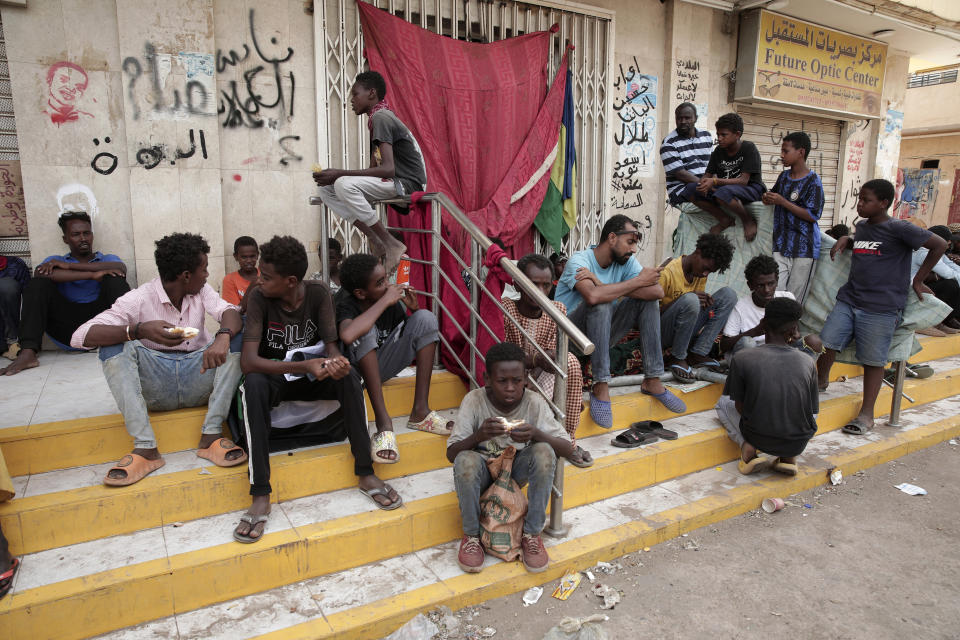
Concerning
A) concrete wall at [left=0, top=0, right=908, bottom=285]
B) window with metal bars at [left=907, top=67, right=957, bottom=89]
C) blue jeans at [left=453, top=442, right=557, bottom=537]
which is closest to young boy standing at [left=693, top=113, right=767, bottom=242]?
blue jeans at [left=453, top=442, right=557, bottom=537]

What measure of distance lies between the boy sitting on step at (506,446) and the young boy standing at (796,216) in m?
3.21

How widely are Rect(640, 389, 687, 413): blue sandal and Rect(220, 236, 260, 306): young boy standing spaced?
123 inches

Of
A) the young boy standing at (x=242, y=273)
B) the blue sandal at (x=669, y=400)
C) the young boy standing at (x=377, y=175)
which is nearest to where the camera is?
the young boy standing at (x=377, y=175)

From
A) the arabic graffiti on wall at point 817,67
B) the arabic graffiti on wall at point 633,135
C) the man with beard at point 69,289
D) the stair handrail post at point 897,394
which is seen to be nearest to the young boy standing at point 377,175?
the man with beard at point 69,289

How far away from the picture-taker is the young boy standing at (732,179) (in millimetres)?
4949

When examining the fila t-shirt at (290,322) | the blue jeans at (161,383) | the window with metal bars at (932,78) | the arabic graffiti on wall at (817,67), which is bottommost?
the blue jeans at (161,383)

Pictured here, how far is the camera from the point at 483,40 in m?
5.76

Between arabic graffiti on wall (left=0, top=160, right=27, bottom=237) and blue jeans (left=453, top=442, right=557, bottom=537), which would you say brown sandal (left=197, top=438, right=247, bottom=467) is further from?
arabic graffiti on wall (left=0, top=160, right=27, bottom=237)

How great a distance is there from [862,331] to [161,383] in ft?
16.0

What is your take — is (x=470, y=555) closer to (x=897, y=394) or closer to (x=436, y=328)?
(x=436, y=328)

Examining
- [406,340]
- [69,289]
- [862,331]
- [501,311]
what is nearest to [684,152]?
[862,331]

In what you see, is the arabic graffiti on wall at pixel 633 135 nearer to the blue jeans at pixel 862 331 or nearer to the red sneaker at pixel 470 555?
the blue jeans at pixel 862 331

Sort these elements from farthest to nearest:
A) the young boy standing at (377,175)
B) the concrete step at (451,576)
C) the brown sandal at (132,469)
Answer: the young boy standing at (377,175) < the brown sandal at (132,469) < the concrete step at (451,576)

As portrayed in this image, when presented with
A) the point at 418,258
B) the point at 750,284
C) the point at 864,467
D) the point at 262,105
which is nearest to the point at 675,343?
the point at 750,284
